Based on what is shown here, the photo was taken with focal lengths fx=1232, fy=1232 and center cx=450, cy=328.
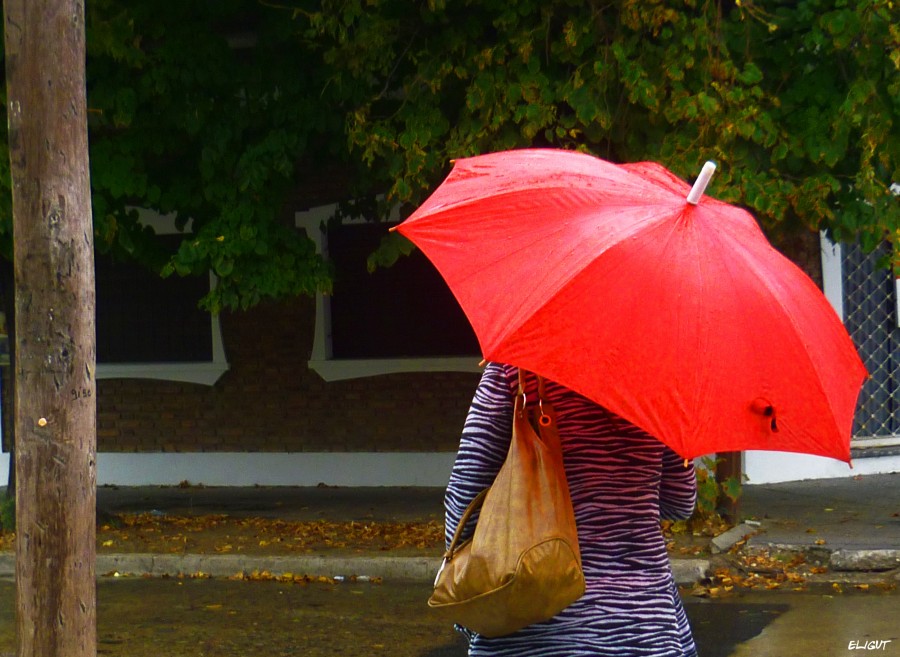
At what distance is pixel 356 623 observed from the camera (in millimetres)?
7676

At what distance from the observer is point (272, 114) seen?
990cm

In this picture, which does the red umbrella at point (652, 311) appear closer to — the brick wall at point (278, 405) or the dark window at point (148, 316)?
the brick wall at point (278, 405)

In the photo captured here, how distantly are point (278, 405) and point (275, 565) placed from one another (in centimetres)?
426

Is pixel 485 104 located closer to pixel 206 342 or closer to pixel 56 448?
pixel 56 448

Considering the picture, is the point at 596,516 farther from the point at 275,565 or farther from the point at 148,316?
the point at 148,316

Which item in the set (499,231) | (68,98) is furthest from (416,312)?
(499,231)

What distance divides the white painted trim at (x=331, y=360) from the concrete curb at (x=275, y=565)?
3.75 metres

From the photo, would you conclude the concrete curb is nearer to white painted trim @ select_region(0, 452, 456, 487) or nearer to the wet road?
the wet road

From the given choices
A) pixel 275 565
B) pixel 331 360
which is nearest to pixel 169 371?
pixel 331 360

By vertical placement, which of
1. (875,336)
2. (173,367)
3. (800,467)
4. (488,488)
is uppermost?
(875,336)

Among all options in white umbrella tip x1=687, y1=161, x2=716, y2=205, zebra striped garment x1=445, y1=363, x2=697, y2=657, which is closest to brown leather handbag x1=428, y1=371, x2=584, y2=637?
zebra striped garment x1=445, y1=363, x2=697, y2=657

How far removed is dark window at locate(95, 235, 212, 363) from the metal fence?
22.6 ft

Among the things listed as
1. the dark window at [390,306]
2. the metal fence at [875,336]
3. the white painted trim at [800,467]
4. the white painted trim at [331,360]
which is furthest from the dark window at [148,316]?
the metal fence at [875,336]

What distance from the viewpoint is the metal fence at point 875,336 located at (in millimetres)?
12398
